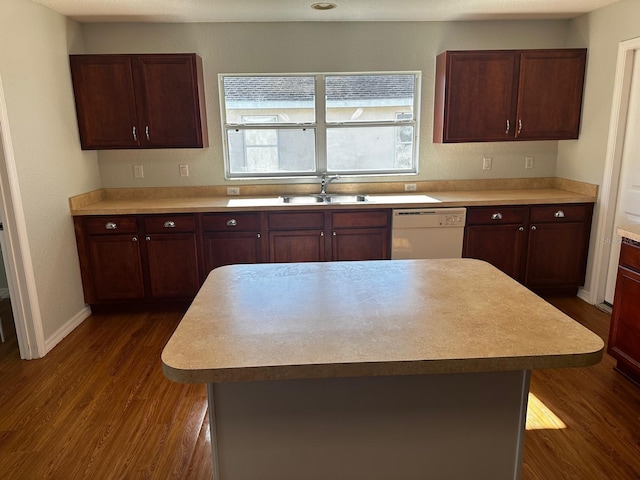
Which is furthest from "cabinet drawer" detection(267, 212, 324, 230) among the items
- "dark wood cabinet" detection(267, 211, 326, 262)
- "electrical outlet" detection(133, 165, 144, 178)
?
"electrical outlet" detection(133, 165, 144, 178)

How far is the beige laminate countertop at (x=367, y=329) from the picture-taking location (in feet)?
3.49

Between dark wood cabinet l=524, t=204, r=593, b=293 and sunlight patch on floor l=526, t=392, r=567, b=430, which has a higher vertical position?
dark wood cabinet l=524, t=204, r=593, b=293

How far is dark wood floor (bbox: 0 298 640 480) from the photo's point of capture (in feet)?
6.34

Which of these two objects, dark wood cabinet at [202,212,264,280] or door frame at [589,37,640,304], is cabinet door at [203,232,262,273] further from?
door frame at [589,37,640,304]

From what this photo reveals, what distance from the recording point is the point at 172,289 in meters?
3.62

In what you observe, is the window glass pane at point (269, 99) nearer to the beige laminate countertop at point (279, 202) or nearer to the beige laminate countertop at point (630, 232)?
the beige laminate countertop at point (279, 202)

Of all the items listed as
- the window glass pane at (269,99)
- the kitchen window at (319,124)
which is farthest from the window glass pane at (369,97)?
the window glass pane at (269,99)

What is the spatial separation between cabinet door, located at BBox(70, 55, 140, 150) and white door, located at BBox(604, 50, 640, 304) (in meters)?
3.78

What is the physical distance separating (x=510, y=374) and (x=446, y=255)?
7.77 ft

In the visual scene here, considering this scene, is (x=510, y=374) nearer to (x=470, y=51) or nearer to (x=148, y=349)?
(x=148, y=349)

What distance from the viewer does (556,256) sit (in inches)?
145

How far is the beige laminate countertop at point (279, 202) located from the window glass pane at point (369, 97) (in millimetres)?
779

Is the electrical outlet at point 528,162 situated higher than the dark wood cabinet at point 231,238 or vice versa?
the electrical outlet at point 528,162

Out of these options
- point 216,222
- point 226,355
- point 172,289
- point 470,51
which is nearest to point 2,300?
point 172,289
